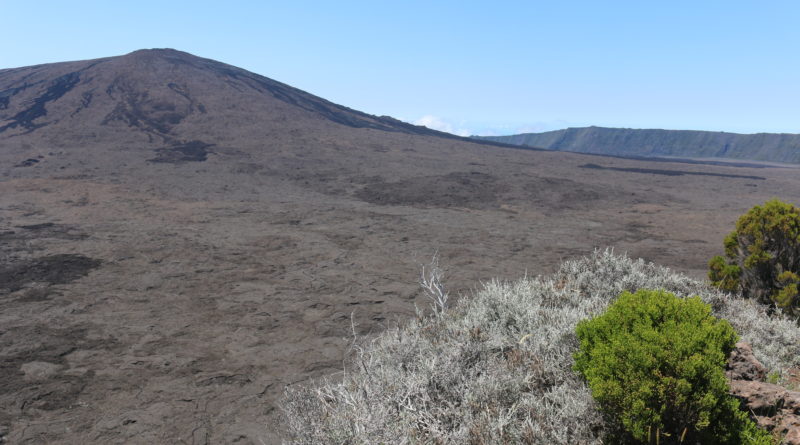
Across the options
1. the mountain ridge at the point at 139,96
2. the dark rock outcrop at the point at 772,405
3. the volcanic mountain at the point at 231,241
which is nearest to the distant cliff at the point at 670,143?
the volcanic mountain at the point at 231,241

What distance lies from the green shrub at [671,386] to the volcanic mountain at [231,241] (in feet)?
8.29

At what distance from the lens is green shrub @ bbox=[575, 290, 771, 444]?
7.70 feet

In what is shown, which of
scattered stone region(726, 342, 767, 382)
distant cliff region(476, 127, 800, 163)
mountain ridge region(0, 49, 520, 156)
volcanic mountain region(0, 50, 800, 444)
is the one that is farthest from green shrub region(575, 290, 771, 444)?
distant cliff region(476, 127, 800, 163)

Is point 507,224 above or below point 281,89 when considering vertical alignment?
below

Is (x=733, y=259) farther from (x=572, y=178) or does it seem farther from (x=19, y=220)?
(x=572, y=178)

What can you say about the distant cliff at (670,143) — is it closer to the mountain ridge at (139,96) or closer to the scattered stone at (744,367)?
the mountain ridge at (139,96)

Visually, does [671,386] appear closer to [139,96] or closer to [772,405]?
[772,405]

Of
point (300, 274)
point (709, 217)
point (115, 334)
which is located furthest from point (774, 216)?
point (709, 217)

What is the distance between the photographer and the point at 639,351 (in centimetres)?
243

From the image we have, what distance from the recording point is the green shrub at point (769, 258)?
5.41m

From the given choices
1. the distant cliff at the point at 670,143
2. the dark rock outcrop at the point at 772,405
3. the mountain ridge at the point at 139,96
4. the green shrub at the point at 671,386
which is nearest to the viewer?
the green shrub at the point at 671,386

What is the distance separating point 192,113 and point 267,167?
36.9 ft

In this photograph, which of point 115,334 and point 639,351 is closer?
point 639,351

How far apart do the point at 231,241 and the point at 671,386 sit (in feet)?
29.0
